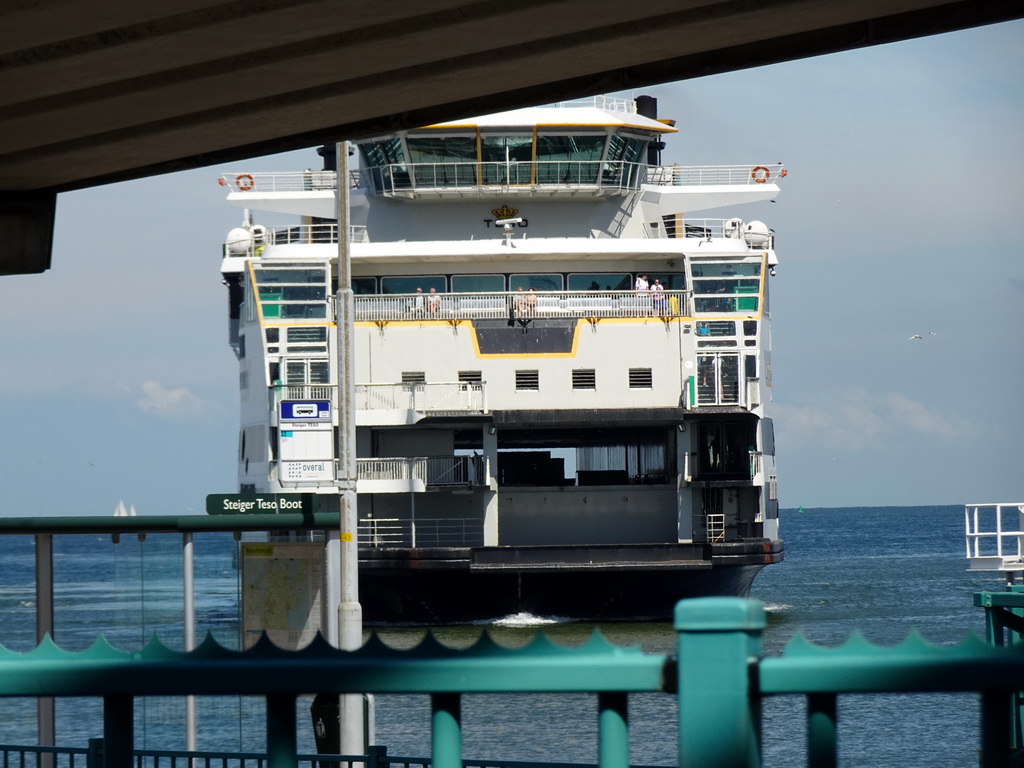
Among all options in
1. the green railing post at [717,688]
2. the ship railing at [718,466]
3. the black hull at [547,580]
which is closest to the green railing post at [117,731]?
the green railing post at [717,688]

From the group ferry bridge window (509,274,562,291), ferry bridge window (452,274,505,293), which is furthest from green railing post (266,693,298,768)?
ferry bridge window (452,274,505,293)

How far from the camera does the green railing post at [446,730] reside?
3393mm

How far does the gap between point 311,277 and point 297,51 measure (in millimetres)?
26461

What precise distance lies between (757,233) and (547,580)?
11.3m

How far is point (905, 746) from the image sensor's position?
58.4 ft

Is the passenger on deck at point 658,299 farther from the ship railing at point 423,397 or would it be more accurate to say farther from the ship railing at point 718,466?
the ship railing at point 423,397

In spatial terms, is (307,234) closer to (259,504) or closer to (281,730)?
(259,504)

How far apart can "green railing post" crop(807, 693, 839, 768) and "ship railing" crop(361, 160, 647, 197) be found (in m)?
33.2

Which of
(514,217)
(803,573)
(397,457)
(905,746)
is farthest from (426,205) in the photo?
(803,573)

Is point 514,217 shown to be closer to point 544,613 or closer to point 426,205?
point 426,205

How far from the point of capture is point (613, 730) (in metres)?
3.30

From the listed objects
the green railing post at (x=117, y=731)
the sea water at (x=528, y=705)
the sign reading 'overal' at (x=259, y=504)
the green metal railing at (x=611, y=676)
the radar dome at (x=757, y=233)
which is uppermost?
the radar dome at (x=757, y=233)

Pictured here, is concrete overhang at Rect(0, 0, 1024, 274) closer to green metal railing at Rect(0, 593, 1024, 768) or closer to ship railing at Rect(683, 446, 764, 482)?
green metal railing at Rect(0, 593, 1024, 768)

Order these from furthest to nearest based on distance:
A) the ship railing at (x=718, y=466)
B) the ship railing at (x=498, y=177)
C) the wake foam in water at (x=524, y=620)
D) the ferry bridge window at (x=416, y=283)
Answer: the ship railing at (x=498, y=177), the ferry bridge window at (x=416, y=283), the ship railing at (x=718, y=466), the wake foam in water at (x=524, y=620)
